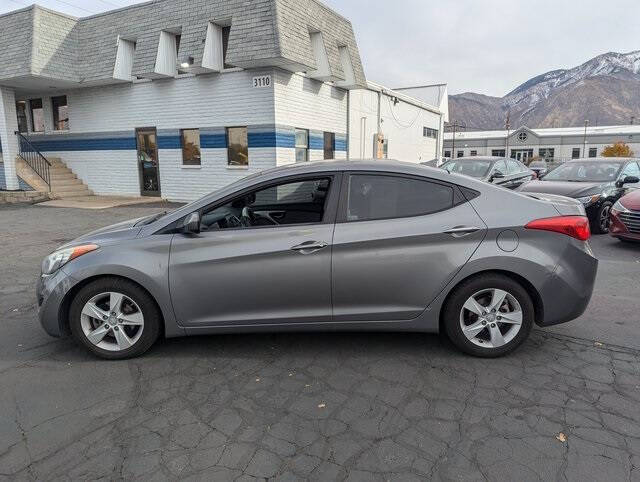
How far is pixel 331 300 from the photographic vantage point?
11.8 feet

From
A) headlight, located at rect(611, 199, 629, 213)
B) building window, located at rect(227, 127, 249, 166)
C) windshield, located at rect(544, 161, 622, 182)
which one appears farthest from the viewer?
building window, located at rect(227, 127, 249, 166)

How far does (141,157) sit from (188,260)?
14811mm

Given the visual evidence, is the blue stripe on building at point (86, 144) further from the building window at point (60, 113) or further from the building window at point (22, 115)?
the building window at point (22, 115)

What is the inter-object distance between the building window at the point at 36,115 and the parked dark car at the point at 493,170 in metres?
16.7

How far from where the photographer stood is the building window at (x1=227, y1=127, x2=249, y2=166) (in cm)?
1496

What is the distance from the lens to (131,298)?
3.64 meters

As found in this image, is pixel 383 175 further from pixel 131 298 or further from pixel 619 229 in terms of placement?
pixel 619 229

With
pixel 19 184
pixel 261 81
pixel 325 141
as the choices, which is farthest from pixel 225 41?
pixel 19 184

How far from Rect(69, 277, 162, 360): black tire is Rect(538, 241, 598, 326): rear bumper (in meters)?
3.04

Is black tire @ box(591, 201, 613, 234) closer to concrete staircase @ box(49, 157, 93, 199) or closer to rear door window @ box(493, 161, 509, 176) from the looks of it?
rear door window @ box(493, 161, 509, 176)

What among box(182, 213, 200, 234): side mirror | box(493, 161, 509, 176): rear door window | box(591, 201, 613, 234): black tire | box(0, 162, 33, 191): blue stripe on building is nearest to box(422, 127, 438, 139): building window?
box(493, 161, 509, 176): rear door window

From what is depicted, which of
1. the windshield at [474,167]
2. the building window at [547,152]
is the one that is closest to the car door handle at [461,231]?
the windshield at [474,167]

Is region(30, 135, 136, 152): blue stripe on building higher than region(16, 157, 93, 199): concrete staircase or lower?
higher

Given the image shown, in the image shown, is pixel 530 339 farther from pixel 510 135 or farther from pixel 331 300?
pixel 510 135
